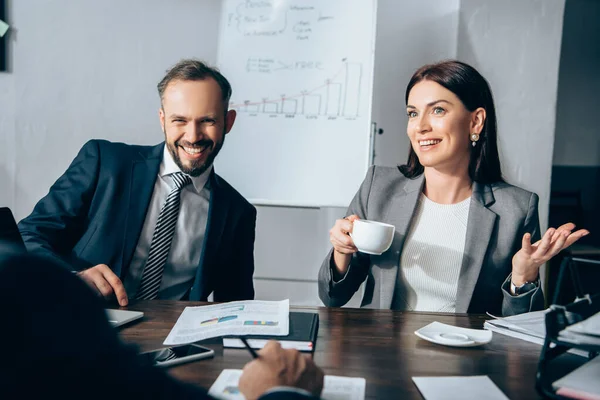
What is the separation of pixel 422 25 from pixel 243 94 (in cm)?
108

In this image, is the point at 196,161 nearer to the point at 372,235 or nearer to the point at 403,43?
the point at 372,235

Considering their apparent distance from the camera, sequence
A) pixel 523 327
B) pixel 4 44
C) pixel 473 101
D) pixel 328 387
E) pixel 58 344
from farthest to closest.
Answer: pixel 4 44
pixel 473 101
pixel 523 327
pixel 328 387
pixel 58 344

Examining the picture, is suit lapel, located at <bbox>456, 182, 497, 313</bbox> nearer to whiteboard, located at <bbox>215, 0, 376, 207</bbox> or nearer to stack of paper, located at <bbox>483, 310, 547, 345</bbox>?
stack of paper, located at <bbox>483, 310, 547, 345</bbox>

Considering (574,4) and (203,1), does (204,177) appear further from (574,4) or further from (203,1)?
(574,4)

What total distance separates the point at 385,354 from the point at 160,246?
822 millimetres

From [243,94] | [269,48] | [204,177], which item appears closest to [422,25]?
[269,48]

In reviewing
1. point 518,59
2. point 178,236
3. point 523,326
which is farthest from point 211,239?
point 518,59

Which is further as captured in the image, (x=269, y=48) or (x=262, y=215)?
(x=262, y=215)

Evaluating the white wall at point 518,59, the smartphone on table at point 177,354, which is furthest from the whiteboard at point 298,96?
the smartphone on table at point 177,354

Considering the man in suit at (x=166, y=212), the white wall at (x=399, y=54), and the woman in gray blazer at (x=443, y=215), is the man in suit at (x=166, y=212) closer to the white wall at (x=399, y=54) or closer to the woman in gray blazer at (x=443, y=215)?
the woman in gray blazer at (x=443, y=215)

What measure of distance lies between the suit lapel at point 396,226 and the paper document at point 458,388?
63 centimetres

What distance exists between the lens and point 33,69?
3.05m

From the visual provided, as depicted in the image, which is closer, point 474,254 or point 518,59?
point 474,254

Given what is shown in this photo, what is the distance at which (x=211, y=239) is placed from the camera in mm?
1611
